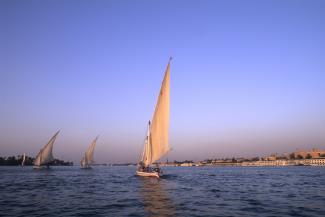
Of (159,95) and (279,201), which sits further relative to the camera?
(159,95)

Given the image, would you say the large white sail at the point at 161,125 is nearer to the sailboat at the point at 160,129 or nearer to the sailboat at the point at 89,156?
the sailboat at the point at 160,129

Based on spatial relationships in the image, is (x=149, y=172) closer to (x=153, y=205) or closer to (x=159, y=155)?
(x=159, y=155)

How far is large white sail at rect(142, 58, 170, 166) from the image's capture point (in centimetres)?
5200

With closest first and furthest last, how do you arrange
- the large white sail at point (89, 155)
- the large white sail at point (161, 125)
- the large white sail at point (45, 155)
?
the large white sail at point (161, 125)
the large white sail at point (45, 155)
the large white sail at point (89, 155)

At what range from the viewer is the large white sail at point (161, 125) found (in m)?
52.0

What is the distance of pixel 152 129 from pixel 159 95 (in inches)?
253

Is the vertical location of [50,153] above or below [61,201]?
above

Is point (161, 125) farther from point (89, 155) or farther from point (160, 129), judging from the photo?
point (89, 155)

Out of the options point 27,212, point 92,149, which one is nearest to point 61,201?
point 27,212

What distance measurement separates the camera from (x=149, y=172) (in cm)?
6078

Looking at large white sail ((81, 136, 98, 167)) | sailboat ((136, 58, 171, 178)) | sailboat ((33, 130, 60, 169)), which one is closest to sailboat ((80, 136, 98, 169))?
large white sail ((81, 136, 98, 167))

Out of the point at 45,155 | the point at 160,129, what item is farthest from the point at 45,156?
the point at 160,129

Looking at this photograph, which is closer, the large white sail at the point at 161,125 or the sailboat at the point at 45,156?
the large white sail at the point at 161,125

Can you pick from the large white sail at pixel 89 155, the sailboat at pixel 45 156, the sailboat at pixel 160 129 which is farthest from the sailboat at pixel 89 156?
the sailboat at pixel 160 129
